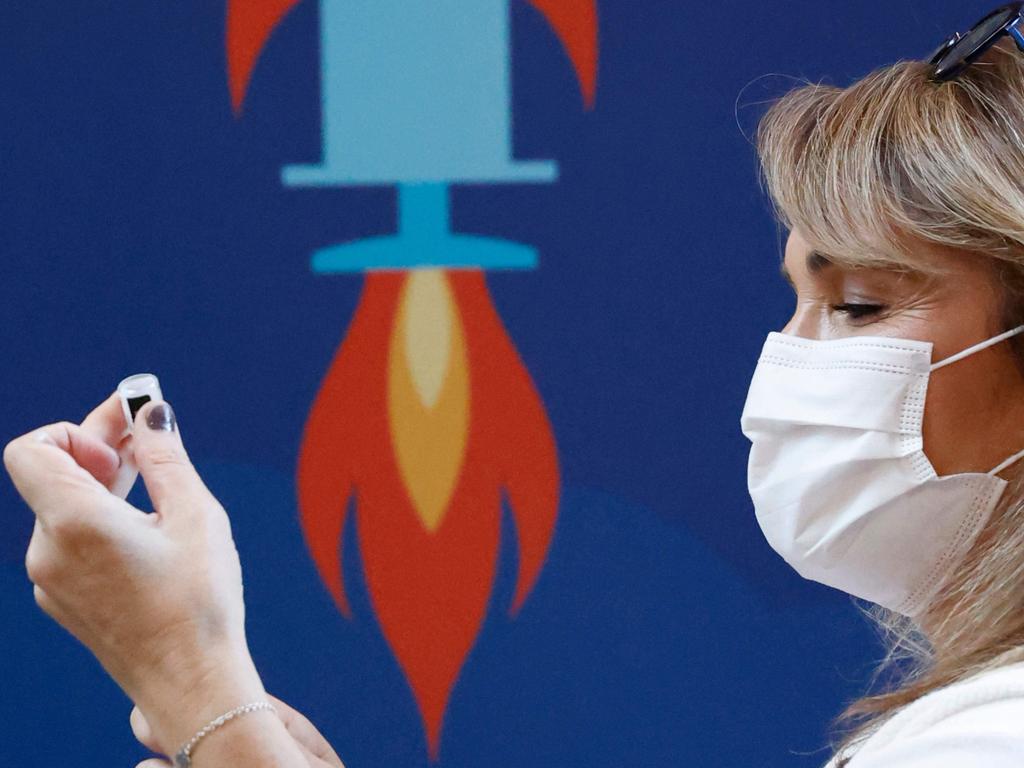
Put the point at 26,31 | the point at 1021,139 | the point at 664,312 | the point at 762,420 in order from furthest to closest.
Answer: the point at 664,312 → the point at 26,31 → the point at 762,420 → the point at 1021,139

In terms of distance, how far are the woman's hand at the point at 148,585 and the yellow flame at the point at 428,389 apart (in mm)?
727

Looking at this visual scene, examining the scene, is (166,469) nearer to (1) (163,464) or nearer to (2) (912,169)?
(1) (163,464)

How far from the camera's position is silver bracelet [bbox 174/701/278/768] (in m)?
Result: 0.72

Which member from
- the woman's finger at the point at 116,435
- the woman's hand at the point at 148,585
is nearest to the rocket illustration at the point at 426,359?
the woman's finger at the point at 116,435

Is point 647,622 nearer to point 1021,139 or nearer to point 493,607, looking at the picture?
point 493,607

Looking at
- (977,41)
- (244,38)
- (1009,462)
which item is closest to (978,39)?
(977,41)

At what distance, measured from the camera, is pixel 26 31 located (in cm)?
A: 142

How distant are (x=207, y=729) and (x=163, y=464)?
0.58 feet

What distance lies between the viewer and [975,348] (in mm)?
890

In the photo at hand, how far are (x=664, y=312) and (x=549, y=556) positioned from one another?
1.17 ft

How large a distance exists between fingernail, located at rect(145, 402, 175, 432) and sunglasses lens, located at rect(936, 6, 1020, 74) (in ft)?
2.17

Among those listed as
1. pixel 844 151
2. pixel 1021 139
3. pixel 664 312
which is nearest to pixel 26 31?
pixel 664 312

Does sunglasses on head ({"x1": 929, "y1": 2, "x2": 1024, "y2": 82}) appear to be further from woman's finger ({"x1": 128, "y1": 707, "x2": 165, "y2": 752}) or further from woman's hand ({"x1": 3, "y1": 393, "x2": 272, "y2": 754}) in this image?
woman's finger ({"x1": 128, "y1": 707, "x2": 165, "y2": 752})

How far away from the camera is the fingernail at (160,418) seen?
799mm
